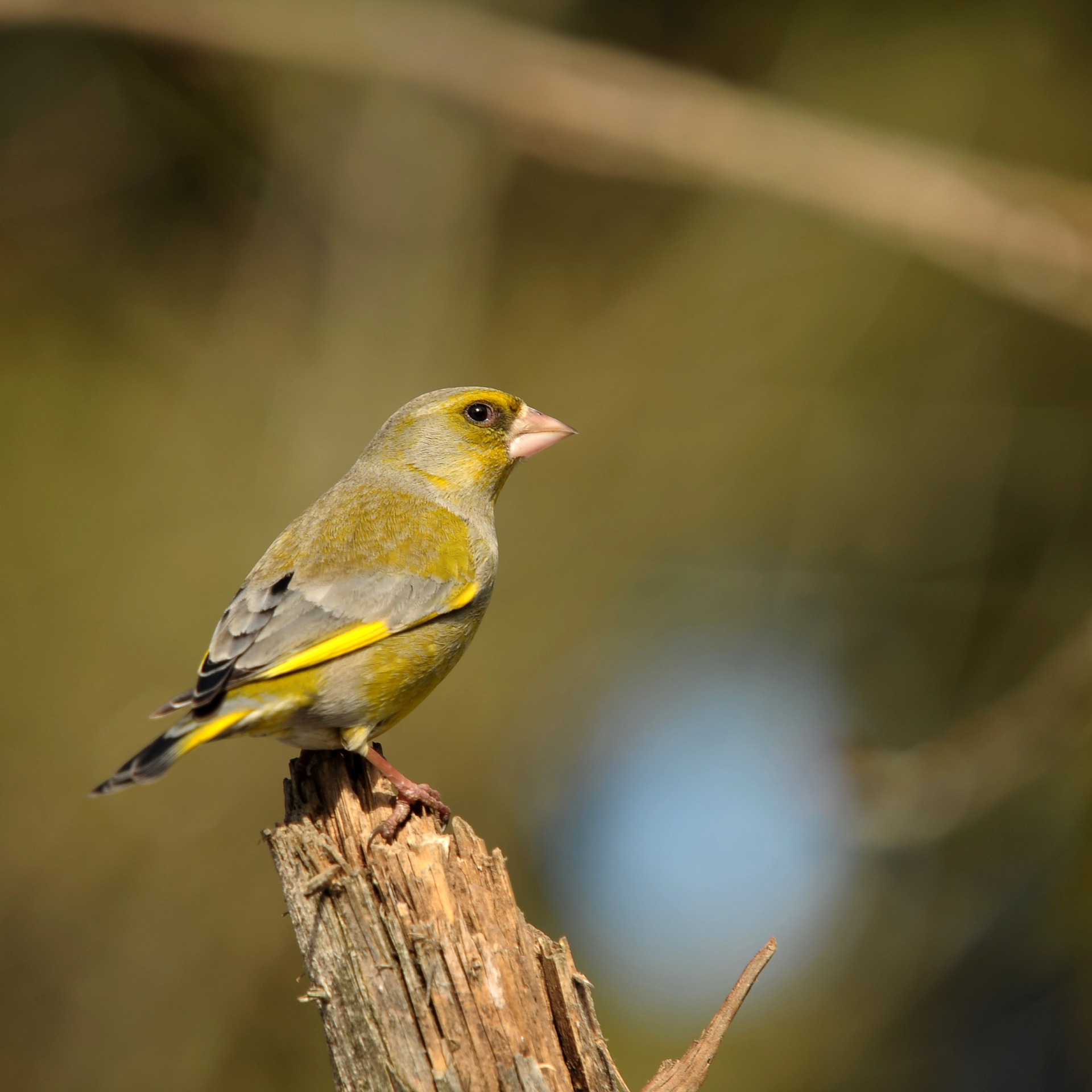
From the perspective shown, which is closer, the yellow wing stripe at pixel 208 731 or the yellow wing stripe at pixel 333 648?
the yellow wing stripe at pixel 208 731

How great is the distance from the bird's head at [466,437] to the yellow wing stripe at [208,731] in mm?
1486

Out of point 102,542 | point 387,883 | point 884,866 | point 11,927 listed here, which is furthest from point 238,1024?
point 387,883

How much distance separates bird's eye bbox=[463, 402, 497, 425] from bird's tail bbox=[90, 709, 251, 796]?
1.72 metres

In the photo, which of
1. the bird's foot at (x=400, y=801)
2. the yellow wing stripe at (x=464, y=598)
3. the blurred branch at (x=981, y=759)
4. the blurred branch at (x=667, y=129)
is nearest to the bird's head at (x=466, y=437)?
the yellow wing stripe at (x=464, y=598)

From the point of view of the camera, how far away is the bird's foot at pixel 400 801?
10.3ft

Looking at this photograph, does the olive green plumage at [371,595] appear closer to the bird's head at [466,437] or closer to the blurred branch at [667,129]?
the bird's head at [466,437]

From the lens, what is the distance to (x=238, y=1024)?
23.8ft

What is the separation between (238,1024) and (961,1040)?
184 inches

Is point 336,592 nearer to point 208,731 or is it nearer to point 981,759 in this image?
point 208,731

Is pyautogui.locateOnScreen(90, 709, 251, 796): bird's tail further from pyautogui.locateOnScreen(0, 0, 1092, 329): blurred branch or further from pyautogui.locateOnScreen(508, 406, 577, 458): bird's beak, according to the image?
pyautogui.locateOnScreen(0, 0, 1092, 329): blurred branch

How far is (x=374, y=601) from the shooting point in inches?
148

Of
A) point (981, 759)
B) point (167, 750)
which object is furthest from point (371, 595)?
point (981, 759)

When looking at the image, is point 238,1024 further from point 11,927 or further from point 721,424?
point 721,424

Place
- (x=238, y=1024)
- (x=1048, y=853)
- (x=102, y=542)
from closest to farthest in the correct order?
(x=1048, y=853) → (x=238, y=1024) → (x=102, y=542)
